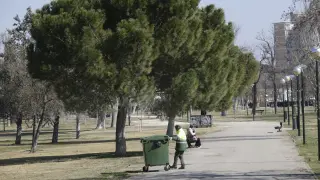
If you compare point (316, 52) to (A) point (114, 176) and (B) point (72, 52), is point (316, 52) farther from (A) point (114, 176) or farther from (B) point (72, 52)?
(B) point (72, 52)

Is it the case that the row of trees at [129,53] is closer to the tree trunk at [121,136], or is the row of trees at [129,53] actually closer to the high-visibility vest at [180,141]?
the tree trunk at [121,136]

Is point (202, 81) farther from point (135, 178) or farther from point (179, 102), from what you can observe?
point (135, 178)

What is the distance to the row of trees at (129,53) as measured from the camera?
864 inches

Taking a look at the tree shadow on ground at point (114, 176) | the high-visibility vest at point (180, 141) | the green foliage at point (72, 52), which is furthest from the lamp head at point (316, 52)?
the green foliage at point (72, 52)

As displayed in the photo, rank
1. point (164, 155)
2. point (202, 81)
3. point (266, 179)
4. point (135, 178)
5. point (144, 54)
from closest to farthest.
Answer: point (266, 179)
point (135, 178)
point (164, 155)
point (144, 54)
point (202, 81)

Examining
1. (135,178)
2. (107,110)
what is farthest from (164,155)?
(107,110)

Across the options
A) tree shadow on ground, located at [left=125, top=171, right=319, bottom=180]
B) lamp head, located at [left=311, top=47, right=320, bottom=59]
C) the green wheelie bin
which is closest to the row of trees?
the green wheelie bin

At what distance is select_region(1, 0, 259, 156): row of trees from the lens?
72.0 feet

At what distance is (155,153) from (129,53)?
20.4 ft

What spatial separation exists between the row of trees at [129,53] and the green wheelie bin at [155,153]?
5.70 metres

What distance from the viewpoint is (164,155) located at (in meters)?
16.8

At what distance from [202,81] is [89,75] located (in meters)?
5.33

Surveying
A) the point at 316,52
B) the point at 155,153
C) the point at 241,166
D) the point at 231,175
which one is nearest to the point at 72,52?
the point at 155,153

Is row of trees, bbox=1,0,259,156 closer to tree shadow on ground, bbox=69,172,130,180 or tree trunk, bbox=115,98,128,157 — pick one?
tree trunk, bbox=115,98,128,157
